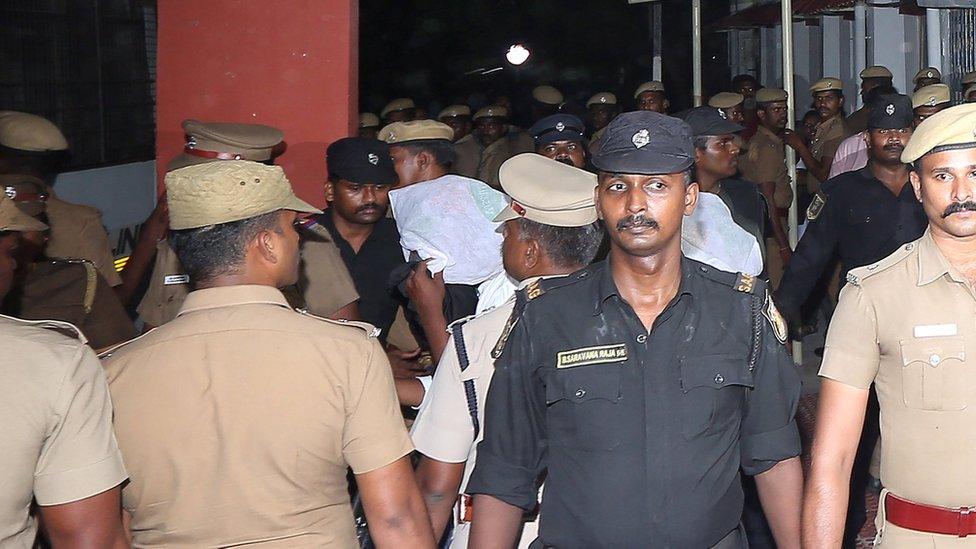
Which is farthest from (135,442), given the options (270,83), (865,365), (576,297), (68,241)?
(270,83)

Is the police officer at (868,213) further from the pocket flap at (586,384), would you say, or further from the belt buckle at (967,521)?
the pocket flap at (586,384)

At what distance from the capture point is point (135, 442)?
8.81 ft

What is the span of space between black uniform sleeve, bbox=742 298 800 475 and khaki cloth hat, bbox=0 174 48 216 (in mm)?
2659

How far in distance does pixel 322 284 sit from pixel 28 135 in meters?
1.60

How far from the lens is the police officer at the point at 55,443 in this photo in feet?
8.32

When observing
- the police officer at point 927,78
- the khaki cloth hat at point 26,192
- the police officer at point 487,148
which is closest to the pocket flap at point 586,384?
the khaki cloth hat at point 26,192

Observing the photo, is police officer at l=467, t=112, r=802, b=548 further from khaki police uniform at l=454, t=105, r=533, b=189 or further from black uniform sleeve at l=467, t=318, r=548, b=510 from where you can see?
khaki police uniform at l=454, t=105, r=533, b=189

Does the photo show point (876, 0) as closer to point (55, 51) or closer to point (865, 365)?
point (55, 51)

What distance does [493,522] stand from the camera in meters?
3.14

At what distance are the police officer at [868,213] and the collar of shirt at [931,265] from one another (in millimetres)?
2842

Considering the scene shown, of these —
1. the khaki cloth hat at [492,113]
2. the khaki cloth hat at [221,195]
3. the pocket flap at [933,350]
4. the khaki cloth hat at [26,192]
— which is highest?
the khaki cloth hat at [492,113]

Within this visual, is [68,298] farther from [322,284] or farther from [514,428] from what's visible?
[514,428]

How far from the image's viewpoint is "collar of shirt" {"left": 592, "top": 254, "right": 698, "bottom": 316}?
10.0 ft

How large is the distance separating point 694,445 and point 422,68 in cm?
1832
